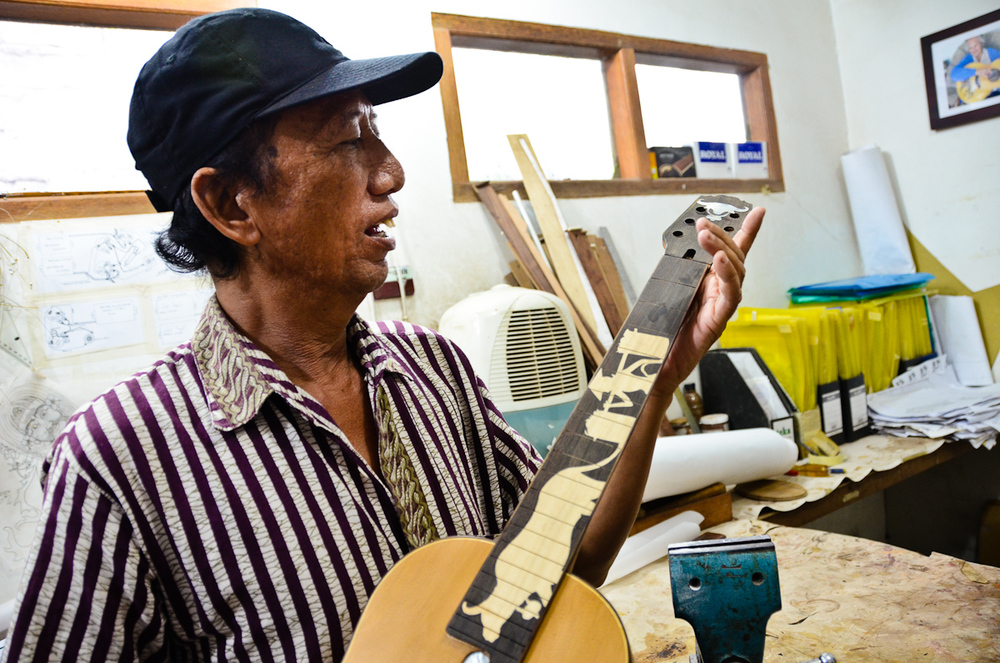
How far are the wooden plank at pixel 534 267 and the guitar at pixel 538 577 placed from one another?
1.35 meters

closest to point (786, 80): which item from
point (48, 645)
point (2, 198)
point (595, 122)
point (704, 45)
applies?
point (704, 45)

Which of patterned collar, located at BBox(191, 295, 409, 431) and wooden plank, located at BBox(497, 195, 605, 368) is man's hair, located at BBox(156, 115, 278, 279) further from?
wooden plank, located at BBox(497, 195, 605, 368)

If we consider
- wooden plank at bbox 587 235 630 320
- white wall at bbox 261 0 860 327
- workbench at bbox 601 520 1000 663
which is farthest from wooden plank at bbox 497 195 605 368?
workbench at bbox 601 520 1000 663

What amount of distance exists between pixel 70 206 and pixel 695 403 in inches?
90.8

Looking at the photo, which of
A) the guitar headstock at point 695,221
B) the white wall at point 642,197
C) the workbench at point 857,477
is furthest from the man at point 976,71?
the guitar headstock at point 695,221

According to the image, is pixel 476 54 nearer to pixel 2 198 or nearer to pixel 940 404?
pixel 2 198

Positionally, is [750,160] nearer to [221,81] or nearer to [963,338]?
[963,338]

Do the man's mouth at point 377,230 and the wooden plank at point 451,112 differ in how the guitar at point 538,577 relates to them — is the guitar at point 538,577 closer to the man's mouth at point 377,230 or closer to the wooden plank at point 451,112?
the man's mouth at point 377,230

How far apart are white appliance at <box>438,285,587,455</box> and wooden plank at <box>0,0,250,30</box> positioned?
1.20 m

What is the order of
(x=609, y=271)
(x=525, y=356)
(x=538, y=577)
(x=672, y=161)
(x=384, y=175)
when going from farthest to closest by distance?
1. (x=672, y=161)
2. (x=609, y=271)
3. (x=525, y=356)
4. (x=384, y=175)
5. (x=538, y=577)

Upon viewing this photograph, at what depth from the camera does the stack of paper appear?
2.50 metres

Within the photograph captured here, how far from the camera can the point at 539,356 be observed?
1.80 m

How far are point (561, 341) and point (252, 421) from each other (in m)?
1.22

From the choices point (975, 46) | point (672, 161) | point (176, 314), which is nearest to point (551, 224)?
point (672, 161)
